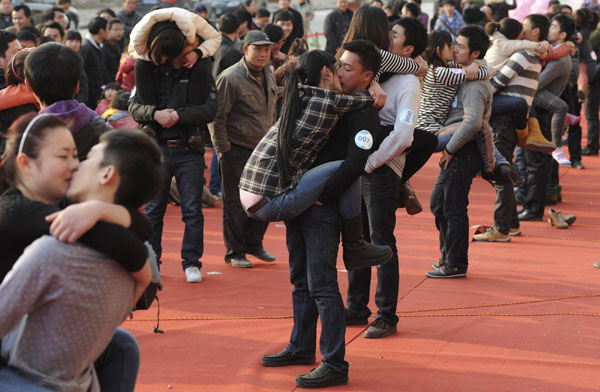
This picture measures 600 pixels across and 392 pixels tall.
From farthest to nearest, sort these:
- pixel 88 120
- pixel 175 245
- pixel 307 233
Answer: pixel 175 245 → pixel 307 233 → pixel 88 120

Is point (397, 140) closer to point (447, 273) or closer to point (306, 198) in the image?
point (306, 198)

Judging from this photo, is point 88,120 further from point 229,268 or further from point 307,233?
point 229,268

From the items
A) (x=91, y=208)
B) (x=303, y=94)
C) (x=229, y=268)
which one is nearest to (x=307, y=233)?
(x=303, y=94)

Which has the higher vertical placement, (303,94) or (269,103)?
(303,94)

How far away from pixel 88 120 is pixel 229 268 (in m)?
2.89

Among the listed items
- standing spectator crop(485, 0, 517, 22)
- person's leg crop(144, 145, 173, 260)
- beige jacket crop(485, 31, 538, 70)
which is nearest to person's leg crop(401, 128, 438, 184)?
person's leg crop(144, 145, 173, 260)

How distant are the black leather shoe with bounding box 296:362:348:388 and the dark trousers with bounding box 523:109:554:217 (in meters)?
5.00

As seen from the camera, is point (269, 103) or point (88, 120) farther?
point (269, 103)

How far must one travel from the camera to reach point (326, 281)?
4125 mm

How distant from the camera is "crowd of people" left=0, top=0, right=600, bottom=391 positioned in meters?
2.35

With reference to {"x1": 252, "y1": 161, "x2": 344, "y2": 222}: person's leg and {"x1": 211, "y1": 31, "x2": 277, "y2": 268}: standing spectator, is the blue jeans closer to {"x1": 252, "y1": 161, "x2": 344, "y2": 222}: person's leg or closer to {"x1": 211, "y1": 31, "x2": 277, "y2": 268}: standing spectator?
{"x1": 252, "y1": 161, "x2": 344, "y2": 222}: person's leg

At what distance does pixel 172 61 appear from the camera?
5.91 meters

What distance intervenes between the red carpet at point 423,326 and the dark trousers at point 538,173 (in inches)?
36.1

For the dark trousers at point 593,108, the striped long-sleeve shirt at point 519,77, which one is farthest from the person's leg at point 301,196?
the dark trousers at point 593,108
